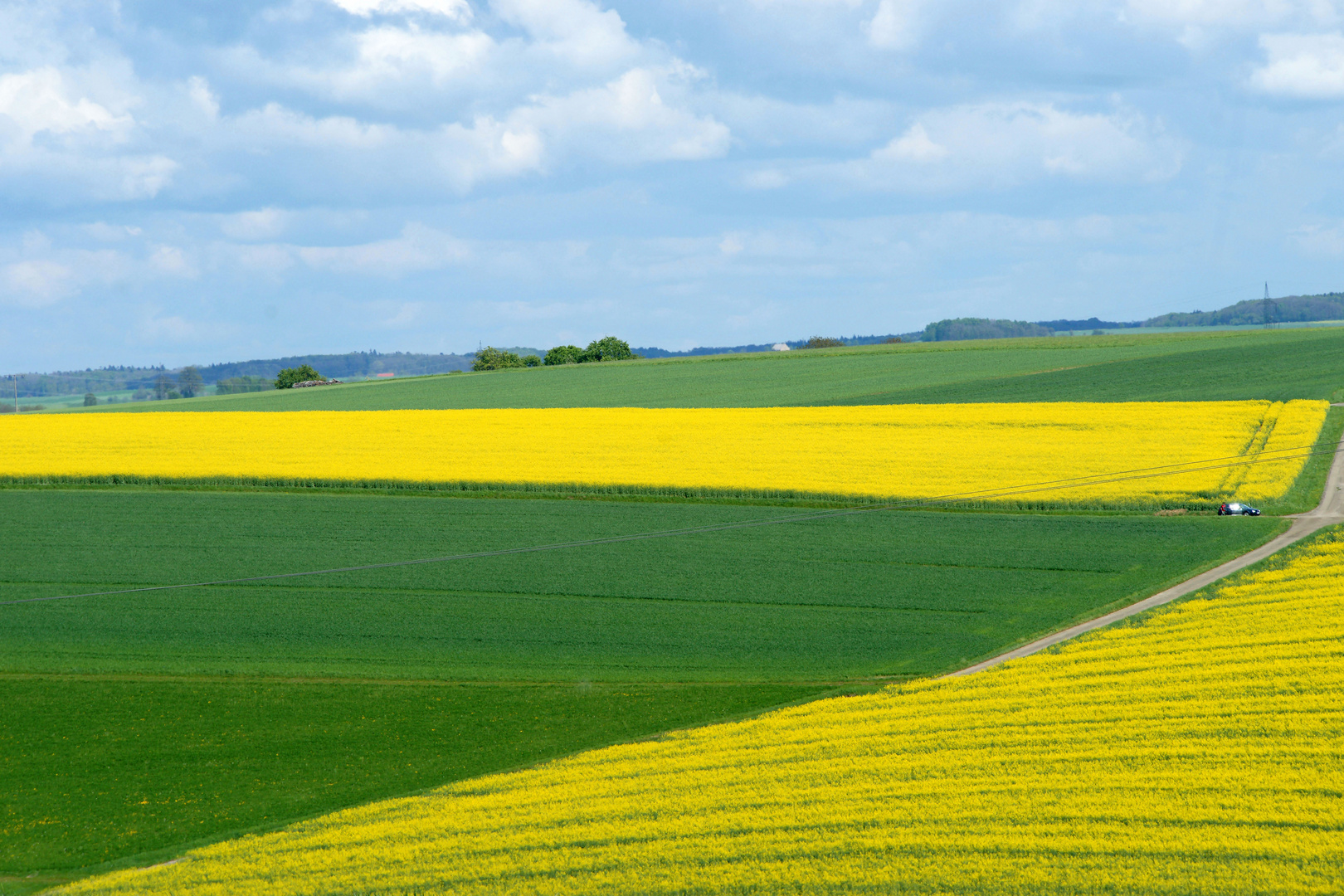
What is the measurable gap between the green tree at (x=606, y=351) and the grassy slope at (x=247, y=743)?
124 m

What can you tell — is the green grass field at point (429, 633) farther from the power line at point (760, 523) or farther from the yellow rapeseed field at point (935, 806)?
the yellow rapeseed field at point (935, 806)

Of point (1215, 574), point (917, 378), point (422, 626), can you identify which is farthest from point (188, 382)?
point (1215, 574)

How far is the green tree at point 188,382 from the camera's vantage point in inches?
6086

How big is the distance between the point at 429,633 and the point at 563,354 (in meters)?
122

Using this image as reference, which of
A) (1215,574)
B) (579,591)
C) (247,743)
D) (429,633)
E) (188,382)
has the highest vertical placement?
(188,382)

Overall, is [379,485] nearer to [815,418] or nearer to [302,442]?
[302,442]

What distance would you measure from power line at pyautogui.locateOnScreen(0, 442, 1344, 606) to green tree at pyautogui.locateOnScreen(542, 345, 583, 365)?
369 feet

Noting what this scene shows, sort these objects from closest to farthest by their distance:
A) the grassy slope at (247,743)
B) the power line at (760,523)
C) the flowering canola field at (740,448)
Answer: the grassy slope at (247,743) < the power line at (760,523) < the flowering canola field at (740,448)

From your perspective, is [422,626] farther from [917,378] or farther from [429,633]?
[917,378]

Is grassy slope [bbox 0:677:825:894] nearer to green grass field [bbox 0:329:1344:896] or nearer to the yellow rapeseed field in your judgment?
green grass field [bbox 0:329:1344:896]

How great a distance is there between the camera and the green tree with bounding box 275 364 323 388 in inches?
5512

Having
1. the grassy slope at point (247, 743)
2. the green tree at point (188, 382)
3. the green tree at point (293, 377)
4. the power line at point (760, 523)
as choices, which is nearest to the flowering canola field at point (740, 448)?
the power line at point (760, 523)

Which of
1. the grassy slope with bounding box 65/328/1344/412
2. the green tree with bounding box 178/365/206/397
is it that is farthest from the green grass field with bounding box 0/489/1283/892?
the green tree with bounding box 178/365/206/397

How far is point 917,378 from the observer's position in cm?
7738
